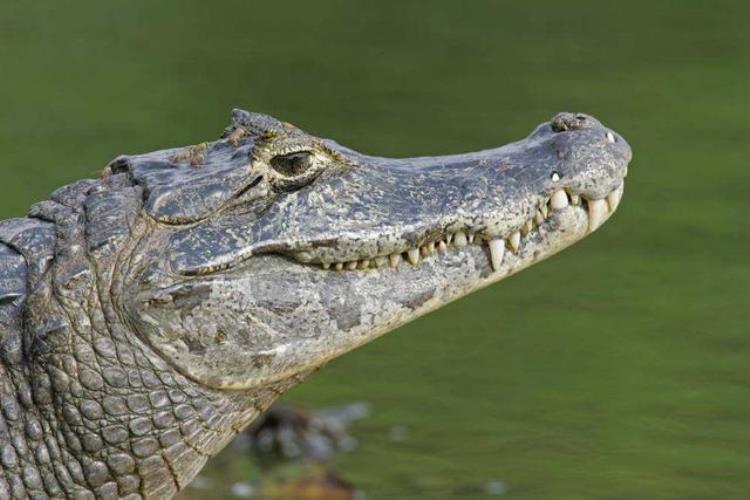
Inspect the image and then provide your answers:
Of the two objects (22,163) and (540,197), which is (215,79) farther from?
(540,197)

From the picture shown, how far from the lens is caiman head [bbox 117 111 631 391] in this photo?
11.6 ft

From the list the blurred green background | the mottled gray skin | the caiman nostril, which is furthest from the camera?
the blurred green background

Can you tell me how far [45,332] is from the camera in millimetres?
3436

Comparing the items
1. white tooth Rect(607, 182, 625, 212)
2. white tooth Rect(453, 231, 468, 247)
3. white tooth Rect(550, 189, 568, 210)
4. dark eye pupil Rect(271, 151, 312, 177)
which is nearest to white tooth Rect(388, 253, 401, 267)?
white tooth Rect(453, 231, 468, 247)

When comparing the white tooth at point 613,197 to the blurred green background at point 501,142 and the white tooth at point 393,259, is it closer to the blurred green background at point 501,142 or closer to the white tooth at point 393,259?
the white tooth at point 393,259

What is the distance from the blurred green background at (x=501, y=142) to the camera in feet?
18.3

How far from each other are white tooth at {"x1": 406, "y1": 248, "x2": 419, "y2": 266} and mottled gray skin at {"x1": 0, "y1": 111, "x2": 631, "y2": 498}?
0.03ft

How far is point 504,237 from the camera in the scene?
3.74m

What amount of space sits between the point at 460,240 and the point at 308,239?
342 mm

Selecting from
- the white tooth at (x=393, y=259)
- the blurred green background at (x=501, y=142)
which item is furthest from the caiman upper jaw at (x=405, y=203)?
the blurred green background at (x=501, y=142)

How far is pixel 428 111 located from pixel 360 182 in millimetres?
6414

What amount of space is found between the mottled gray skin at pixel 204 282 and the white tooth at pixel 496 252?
15 mm

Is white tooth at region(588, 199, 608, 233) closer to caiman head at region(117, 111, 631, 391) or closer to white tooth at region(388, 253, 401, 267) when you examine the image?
caiman head at region(117, 111, 631, 391)

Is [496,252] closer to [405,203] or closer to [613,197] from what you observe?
[405,203]
